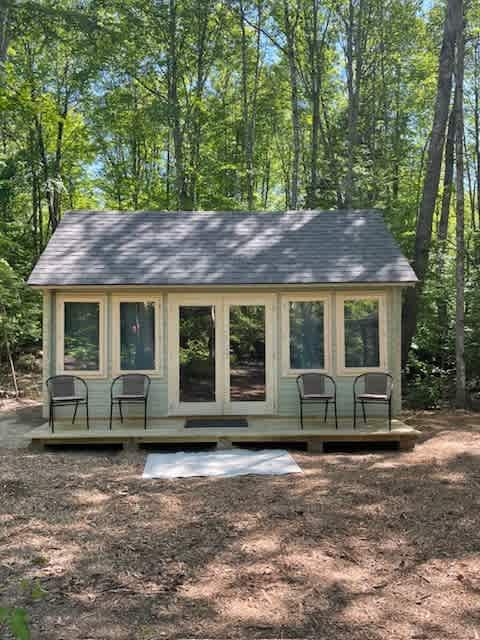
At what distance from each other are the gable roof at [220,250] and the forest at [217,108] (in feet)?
13.0

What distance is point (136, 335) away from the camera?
891cm

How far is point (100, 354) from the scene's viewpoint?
8.81 m

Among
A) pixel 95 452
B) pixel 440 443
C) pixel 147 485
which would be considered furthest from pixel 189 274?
pixel 440 443

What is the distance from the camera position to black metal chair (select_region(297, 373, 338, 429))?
8.49 metres

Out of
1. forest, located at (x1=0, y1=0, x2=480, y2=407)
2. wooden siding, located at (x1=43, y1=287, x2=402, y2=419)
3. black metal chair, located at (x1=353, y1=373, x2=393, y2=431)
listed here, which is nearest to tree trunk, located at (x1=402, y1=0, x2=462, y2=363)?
forest, located at (x1=0, y1=0, x2=480, y2=407)

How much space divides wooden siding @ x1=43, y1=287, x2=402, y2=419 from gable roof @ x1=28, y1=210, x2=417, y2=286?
408 millimetres

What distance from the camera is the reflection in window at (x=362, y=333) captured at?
891 cm

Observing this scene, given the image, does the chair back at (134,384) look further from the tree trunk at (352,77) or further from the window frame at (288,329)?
the tree trunk at (352,77)

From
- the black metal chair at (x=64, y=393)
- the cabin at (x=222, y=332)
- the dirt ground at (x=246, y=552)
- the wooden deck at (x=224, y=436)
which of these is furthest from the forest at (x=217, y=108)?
the dirt ground at (x=246, y=552)

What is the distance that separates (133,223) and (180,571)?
7501 millimetres

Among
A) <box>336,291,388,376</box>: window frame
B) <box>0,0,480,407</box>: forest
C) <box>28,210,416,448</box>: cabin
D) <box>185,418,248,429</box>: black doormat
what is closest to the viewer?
<box>185,418,248,429</box>: black doormat

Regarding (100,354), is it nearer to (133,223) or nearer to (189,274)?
(189,274)

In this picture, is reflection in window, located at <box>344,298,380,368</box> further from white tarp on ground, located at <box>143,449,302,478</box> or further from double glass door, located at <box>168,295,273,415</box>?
white tarp on ground, located at <box>143,449,302,478</box>

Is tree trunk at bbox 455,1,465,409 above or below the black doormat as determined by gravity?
above
